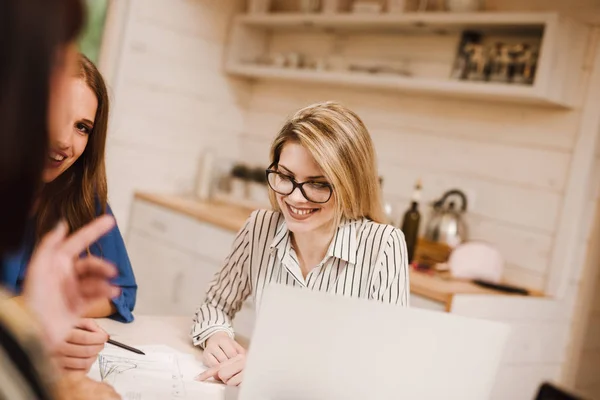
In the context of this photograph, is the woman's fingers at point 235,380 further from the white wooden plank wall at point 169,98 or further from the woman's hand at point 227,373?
the white wooden plank wall at point 169,98

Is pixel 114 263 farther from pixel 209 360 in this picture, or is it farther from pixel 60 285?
pixel 60 285

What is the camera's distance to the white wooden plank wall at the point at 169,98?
3430 millimetres

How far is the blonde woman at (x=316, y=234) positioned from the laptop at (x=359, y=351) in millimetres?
396

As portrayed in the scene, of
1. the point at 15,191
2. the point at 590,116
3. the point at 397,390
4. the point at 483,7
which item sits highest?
the point at 483,7

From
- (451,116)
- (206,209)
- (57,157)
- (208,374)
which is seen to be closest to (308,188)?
(208,374)

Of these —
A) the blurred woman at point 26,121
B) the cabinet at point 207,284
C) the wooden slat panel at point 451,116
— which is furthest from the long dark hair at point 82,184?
the wooden slat panel at point 451,116

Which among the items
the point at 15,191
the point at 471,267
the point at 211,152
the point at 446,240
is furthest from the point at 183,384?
the point at 211,152

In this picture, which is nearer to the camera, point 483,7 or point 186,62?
point 483,7

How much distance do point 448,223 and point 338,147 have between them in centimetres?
143

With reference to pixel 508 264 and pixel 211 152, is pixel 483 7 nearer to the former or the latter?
pixel 508 264

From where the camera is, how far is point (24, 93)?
56cm

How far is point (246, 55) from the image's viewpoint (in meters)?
3.80

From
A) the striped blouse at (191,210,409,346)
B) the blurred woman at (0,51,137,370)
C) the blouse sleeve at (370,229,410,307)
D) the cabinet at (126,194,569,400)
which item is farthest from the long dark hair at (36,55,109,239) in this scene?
the cabinet at (126,194,569,400)

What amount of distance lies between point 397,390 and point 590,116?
187 cm
